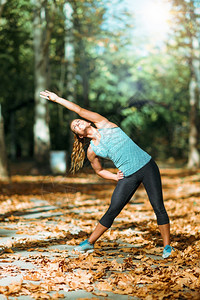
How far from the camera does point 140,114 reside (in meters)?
12.2

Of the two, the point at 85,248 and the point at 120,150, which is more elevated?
the point at 120,150

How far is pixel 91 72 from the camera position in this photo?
1040 inches

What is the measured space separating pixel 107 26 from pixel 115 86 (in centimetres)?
2748

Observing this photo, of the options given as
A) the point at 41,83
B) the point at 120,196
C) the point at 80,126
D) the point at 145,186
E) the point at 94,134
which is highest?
the point at 41,83

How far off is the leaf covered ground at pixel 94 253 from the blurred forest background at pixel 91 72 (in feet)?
7.95

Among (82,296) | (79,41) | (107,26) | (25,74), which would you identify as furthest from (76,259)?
(25,74)

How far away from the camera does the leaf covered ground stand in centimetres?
429

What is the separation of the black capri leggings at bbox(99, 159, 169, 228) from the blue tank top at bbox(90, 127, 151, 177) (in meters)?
0.08

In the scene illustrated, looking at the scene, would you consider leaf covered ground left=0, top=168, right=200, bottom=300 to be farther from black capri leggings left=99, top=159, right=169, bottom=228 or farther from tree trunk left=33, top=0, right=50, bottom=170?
tree trunk left=33, top=0, right=50, bottom=170

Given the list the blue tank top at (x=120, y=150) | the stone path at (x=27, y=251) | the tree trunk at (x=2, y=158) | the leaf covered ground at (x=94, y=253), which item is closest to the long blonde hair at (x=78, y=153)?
the blue tank top at (x=120, y=150)

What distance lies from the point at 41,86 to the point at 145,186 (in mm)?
13953

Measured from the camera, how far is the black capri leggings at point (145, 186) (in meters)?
5.46

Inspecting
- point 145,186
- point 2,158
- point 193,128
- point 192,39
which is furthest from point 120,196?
point 193,128

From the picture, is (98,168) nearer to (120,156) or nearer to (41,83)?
(120,156)
